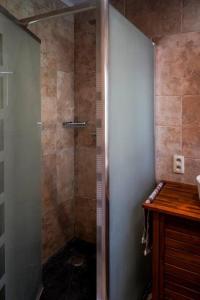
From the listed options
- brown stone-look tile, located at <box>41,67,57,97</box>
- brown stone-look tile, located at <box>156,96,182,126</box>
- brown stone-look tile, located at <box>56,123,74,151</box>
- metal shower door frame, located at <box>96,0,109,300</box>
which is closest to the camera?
metal shower door frame, located at <box>96,0,109,300</box>

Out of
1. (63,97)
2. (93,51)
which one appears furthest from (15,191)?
(93,51)

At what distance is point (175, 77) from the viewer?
1.78m

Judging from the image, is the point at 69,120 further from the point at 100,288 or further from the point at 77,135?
the point at 100,288

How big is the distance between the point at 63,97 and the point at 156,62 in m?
0.84

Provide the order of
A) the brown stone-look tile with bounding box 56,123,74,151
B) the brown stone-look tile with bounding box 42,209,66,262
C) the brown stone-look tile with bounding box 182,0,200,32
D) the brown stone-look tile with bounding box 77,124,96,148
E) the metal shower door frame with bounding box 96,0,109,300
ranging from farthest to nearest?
the brown stone-look tile with bounding box 77,124,96,148
the brown stone-look tile with bounding box 56,123,74,151
the brown stone-look tile with bounding box 42,209,66,262
the brown stone-look tile with bounding box 182,0,200,32
the metal shower door frame with bounding box 96,0,109,300

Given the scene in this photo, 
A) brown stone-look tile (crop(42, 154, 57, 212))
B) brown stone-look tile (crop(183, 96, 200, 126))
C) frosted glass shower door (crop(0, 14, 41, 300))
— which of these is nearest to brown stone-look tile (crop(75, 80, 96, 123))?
brown stone-look tile (crop(42, 154, 57, 212))

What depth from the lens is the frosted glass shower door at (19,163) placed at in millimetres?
1164

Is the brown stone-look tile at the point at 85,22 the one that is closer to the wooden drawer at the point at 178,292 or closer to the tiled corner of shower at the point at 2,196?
the tiled corner of shower at the point at 2,196

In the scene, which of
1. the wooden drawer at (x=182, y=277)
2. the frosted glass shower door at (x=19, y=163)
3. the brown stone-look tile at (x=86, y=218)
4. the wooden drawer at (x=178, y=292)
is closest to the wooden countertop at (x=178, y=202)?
the wooden drawer at (x=182, y=277)

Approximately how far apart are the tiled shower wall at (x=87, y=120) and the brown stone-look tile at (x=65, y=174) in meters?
0.05

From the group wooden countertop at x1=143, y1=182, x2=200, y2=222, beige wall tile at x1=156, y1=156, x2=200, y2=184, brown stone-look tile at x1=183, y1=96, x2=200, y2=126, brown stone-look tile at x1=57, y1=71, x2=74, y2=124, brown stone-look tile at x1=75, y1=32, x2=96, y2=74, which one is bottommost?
wooden countertop at x1=143, y1=182, x2=200, y2=222

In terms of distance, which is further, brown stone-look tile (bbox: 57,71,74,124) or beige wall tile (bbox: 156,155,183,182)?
brown stone-look tile (bbox: 57,71,74,124)

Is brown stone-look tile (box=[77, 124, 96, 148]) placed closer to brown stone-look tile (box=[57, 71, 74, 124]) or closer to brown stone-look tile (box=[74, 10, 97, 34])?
brown stone-look tile (box=[57, 71, 74, 124])

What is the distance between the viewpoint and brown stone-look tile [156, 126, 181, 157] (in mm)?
1811
